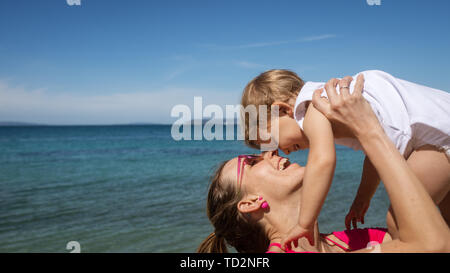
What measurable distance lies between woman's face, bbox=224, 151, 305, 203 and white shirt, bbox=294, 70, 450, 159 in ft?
1.77

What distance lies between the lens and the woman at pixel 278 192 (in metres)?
Result: 1.67

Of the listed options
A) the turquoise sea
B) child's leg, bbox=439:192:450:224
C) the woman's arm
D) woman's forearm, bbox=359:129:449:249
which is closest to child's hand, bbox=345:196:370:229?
child's leg, bbox=439:192:450:224

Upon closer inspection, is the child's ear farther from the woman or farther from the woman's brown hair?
the woman's brown hair

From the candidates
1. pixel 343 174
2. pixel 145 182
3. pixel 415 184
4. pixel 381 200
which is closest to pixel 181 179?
pixel 145 182

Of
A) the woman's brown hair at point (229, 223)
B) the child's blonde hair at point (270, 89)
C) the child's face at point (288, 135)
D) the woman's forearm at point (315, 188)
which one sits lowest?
the woman's brown hair at point (229, 223)

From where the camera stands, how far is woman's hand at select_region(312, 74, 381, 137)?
1.84 metres

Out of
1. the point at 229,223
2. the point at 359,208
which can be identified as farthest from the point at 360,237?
the point at 229,223

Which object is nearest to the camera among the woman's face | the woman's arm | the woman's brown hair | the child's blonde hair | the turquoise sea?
the woman's arm

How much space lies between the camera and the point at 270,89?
9.13 ft

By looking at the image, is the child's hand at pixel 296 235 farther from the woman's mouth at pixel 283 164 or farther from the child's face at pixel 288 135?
the child's face at pixel 288 135

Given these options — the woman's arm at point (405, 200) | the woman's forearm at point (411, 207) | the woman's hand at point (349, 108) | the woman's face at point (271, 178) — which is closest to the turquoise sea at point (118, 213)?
the woman's face at point (271, 178)

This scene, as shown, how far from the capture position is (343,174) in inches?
547

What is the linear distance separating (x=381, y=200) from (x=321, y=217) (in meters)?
2.36

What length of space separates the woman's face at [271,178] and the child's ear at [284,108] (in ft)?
1.41
